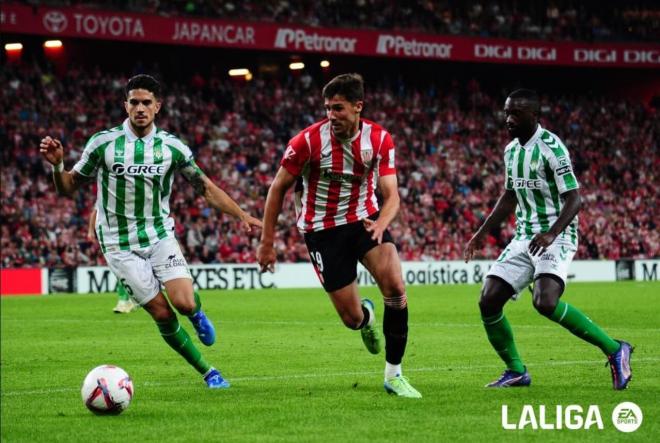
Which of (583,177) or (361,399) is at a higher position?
(583,177)

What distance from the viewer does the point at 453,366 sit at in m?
11.2

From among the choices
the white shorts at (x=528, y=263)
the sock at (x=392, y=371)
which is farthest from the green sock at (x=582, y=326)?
the sock at (x=392, y=371)

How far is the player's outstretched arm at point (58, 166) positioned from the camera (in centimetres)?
884

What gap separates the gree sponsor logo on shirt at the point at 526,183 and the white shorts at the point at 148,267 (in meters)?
2.78

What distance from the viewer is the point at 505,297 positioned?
9.53m

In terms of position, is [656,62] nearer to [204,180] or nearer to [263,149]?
[263,149]

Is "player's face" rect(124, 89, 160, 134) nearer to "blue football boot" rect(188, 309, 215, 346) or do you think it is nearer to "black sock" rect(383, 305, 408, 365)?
"blue football boot" rect(188, 309, 215, 346)

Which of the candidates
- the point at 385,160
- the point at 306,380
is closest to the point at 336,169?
the point at 385,160

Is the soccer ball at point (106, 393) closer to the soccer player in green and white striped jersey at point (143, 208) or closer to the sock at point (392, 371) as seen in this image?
the soccer player in green and white striped jersey at point (143, 208)

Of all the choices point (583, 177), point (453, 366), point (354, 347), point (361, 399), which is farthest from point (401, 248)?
point (361, 399)

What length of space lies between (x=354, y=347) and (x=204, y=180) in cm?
451

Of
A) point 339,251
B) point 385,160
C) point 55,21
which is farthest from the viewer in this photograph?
point 55,21

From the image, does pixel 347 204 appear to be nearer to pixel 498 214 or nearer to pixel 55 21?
pixel 498 214

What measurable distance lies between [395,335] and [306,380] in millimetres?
1486
